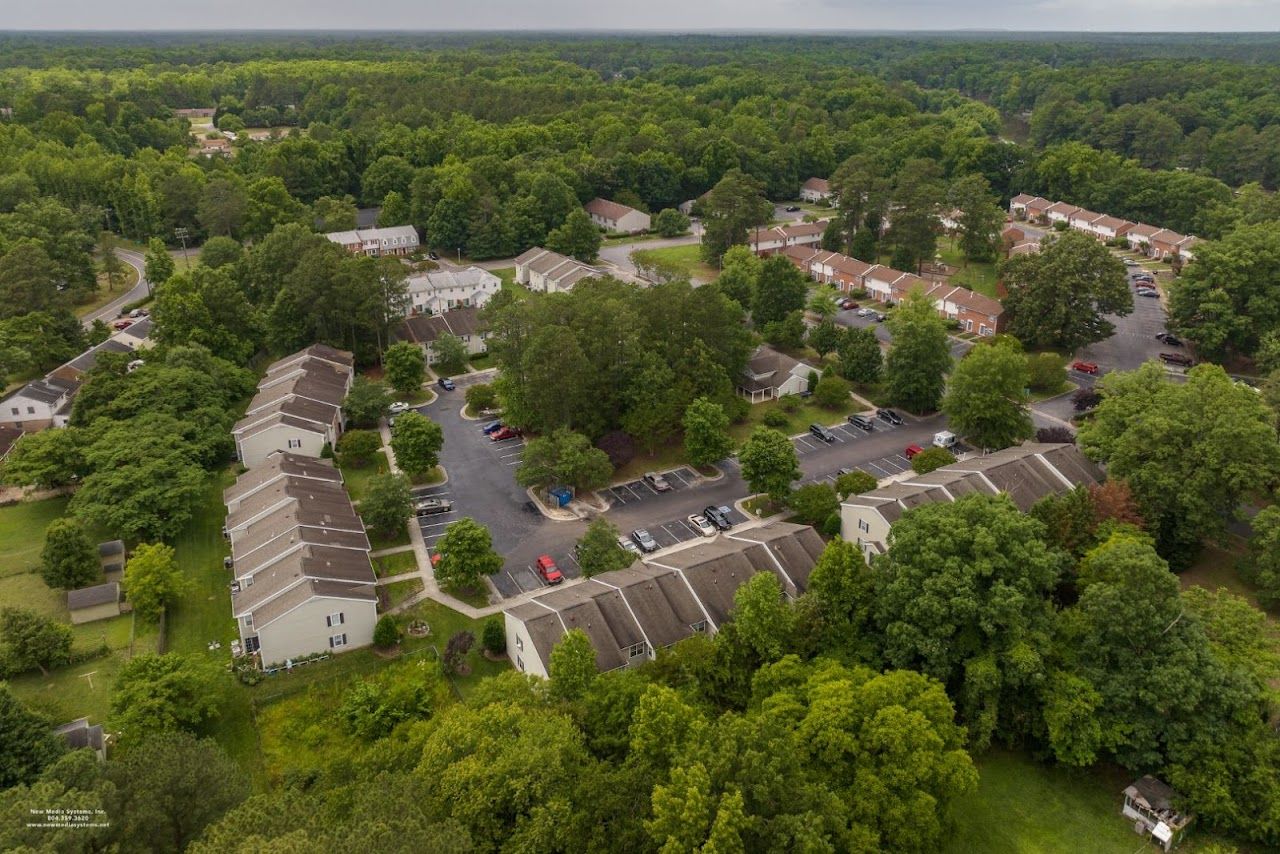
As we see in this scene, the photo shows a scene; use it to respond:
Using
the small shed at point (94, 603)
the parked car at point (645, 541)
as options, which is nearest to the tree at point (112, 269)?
the small shed at point (94, 603)

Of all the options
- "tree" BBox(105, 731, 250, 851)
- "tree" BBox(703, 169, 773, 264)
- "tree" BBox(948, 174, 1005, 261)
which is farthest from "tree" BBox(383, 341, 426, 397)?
"tree" BBox(948, 174, 1005, 261)

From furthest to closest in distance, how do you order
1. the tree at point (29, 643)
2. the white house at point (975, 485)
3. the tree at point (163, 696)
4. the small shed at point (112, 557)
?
the small shed at point (112, 557), the white house at point (975, 485), the tree at point (29, 643), the tree at point (163, 696)

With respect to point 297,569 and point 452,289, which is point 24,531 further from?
point 452,289

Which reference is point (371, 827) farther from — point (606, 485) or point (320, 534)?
point (606, 485)

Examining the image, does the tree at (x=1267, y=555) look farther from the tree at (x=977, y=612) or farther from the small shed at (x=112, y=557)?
the small shed at (x=112, y=557)

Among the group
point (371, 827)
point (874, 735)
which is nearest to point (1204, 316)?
point (874, 735)

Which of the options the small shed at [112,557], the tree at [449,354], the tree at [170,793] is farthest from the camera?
the tree at [449,354]

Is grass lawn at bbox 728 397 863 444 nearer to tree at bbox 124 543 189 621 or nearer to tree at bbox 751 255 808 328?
tree at bbox 751 255 808 328
